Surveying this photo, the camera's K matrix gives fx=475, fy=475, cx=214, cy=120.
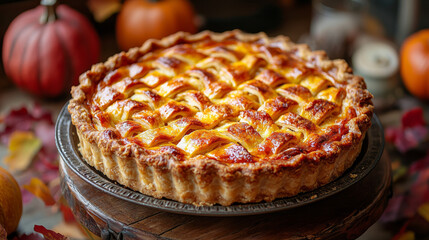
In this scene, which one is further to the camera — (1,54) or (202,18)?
(202,18)

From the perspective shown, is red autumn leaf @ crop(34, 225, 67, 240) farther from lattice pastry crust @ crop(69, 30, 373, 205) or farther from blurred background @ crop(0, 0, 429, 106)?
blurred background @ crop(0, 0, 429, 106)

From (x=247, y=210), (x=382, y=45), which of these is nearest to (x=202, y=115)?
(x=247, y=210)

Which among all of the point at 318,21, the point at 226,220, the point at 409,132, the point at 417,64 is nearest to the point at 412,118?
the point at 409,132

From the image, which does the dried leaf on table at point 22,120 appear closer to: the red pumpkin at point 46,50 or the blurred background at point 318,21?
the red pumpkin at point 46,50

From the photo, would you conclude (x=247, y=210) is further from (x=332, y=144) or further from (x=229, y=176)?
(x=332, y=144)

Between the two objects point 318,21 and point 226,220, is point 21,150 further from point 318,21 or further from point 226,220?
point 318,21

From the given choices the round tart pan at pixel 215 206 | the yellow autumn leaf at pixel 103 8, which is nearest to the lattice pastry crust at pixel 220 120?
the round tart pan at pixel 215 206

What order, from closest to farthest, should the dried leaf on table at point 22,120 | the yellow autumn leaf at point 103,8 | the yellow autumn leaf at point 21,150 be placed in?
the yellow autumn leaf at point 21,150
the dried leaf on table at point 22,120
the yellow autumn leaf at point 103,8
